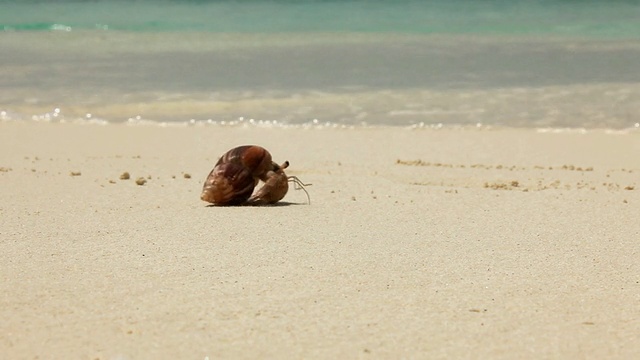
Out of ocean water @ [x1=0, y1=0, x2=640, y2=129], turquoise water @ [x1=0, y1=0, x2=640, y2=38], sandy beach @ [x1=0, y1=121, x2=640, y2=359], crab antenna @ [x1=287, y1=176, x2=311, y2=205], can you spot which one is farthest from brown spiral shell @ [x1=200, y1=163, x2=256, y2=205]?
turquoise water @ [x1=0, y1=0, x2=640, y2=38]

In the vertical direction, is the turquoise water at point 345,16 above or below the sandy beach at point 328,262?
above

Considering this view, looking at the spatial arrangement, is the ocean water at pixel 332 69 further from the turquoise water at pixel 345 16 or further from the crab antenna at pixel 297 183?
the crab antenna at pixel 297 183

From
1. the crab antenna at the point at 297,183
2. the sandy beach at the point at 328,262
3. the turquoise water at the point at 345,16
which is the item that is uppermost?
the turquoise water at the point at 345,16

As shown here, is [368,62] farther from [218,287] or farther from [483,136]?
[218,287]

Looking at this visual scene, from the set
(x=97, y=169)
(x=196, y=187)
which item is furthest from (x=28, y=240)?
(x=97, y=169)

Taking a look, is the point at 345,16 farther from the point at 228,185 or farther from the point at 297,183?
the point at 228,185

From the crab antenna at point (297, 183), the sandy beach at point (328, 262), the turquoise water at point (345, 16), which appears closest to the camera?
the sandy beach at point (328, 262)

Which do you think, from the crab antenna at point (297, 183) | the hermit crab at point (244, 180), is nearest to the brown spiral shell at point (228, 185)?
the hermit crab at point (244, 180)

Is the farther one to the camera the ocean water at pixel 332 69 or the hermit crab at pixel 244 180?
the ocean water at pixel 332 69
